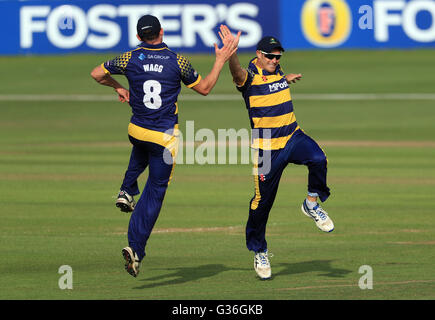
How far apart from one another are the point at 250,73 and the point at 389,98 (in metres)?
20.2

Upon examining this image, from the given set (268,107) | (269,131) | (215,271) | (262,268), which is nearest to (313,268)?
(262,268)

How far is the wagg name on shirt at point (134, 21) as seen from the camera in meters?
35.3

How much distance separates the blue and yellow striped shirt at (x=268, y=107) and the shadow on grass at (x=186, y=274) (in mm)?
1607

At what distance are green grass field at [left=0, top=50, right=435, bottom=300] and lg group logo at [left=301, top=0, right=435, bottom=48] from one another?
3.26 meters

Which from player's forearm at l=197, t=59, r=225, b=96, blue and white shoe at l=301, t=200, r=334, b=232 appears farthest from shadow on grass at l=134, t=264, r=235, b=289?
player's forearm at l=197, t=59, r=225, b=96

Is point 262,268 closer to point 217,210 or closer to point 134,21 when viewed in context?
point 217,210

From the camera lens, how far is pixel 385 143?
77.0ft

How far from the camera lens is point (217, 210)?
16.1m

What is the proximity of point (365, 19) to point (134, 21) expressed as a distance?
841 cm

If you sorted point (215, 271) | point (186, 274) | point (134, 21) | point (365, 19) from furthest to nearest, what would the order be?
point (134, 21) → point (365, 19) → point (215, 271) → point (186, 274)

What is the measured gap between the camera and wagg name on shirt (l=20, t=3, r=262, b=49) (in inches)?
1391

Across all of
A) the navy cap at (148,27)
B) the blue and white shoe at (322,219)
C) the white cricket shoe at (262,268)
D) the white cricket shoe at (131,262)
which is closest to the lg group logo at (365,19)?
the blue and white shoe at (322,219)

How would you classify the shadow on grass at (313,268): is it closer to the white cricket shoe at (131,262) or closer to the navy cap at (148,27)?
the white cricket shoe at (131,262)

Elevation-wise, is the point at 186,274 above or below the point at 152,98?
below
